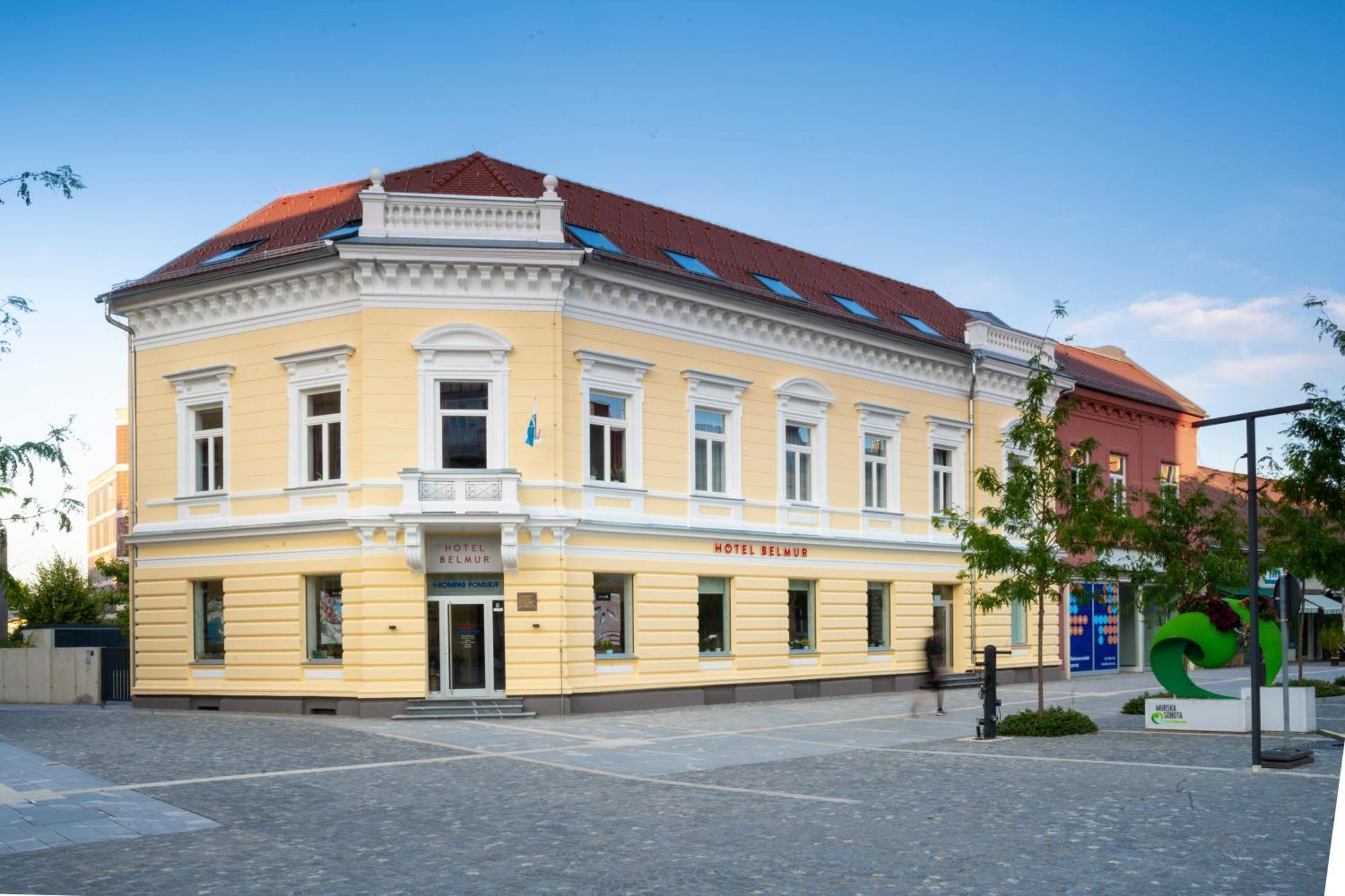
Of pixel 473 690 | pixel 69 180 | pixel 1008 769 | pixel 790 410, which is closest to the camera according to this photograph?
pixel 69 180

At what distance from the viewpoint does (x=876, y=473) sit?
111ft

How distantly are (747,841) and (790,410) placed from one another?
66.0 ft

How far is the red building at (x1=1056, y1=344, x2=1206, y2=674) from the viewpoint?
132ft

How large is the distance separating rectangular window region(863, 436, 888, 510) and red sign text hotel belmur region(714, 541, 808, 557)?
126 inches

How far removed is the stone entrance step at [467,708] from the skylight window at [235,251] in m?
10.8

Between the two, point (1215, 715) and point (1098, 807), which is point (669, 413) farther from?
point (1098, 807)

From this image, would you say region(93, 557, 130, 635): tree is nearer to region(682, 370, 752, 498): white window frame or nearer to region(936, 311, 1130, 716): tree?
region(682, 370, 752, 498): white window frame

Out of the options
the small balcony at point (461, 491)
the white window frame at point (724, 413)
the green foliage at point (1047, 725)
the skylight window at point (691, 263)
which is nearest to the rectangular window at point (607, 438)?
the white window frame at point (724, 413)

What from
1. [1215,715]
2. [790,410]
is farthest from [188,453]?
[1215,715]

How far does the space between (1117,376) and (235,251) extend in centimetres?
3010

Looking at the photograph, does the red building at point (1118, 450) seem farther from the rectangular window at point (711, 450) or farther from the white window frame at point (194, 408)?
the white window frame at point (194, 408)

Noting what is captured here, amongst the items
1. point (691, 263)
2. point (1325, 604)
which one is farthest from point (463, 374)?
point (1325, 604)

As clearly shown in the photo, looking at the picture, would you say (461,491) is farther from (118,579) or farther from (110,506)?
(110,506)

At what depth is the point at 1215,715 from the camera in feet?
68.5
